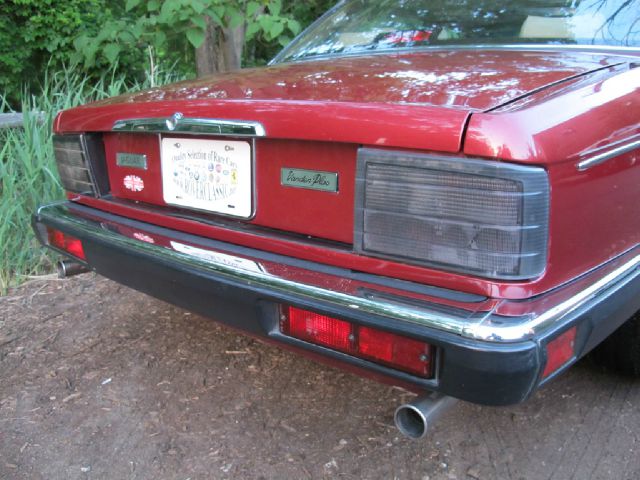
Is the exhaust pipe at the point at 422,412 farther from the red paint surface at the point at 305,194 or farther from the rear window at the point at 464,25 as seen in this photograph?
the rear window at the point at 464,25

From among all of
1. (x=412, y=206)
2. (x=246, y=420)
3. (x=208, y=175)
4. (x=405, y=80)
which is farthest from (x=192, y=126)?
(x=246, y=420)

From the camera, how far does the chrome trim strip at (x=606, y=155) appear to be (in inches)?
62.3

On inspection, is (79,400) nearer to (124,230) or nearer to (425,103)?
(124,230)

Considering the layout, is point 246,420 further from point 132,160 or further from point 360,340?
point 132,160

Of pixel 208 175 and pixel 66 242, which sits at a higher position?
pixel 208 175

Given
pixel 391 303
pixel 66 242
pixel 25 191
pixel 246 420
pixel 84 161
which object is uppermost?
pixel 84 161

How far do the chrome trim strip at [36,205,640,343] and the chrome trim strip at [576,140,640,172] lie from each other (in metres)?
0.31

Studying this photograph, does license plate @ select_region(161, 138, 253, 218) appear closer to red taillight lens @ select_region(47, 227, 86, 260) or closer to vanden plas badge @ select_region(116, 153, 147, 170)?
vanden plas badge @ select_region(116, 153, 147, 170)

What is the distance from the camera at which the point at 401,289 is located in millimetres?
1649

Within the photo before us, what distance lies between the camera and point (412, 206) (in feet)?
5.25

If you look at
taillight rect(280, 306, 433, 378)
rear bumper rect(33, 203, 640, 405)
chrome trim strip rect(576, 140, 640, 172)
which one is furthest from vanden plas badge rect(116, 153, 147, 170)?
chrome trim strip rect(576, 140, 640, 172)

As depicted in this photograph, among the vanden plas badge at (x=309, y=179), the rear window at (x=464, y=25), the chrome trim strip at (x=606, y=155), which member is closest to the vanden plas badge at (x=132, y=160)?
the vanden plas badge at (x=309, y=179)

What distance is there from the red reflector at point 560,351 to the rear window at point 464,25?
3.83 feet

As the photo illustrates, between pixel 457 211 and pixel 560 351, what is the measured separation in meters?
0.45
